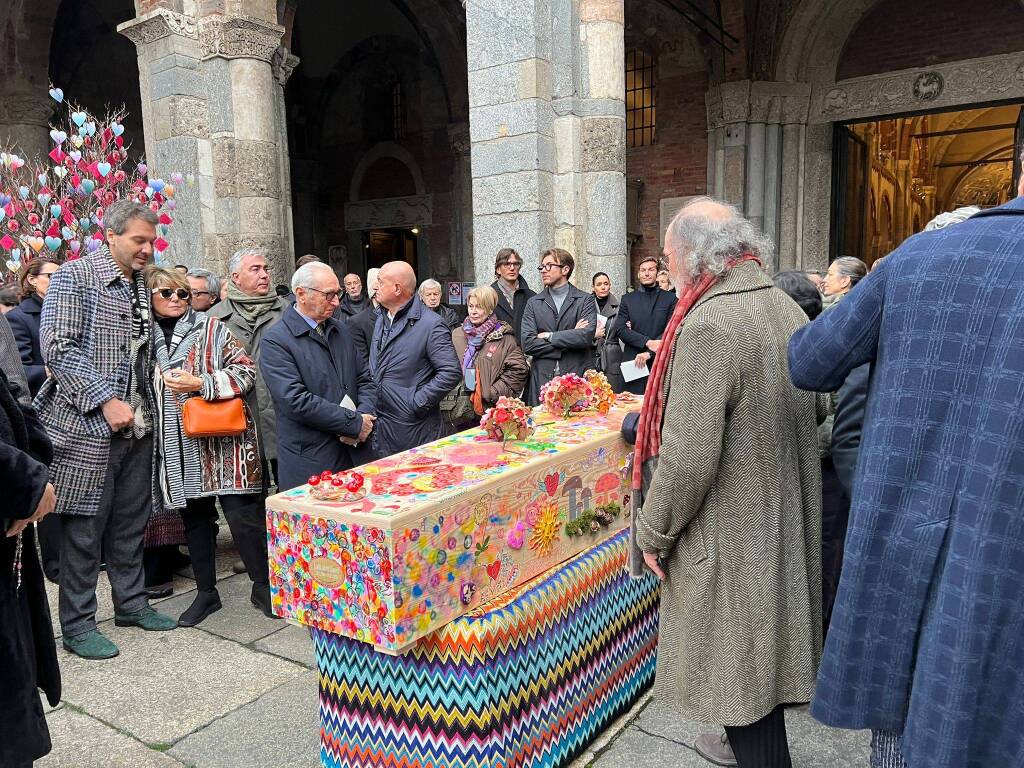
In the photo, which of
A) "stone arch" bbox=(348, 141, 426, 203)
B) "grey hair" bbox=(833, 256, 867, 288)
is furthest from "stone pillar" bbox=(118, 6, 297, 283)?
"stone arch" bbox=(348, 141, 426, 203)

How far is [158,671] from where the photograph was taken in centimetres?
361

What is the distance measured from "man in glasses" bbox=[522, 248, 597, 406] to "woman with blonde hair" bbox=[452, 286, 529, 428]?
384 mm

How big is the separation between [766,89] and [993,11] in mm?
3333

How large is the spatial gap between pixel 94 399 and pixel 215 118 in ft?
18.5

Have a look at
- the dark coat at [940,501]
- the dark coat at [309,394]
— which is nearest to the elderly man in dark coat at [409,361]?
the dark coat at [309,394]

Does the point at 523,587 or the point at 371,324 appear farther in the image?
the point at 371,324

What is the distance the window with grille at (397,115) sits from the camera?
18547 millimetres

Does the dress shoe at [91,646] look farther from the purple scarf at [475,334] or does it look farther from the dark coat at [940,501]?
the dark coat at [940,501]

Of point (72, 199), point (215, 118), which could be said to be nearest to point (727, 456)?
point (72, 199)

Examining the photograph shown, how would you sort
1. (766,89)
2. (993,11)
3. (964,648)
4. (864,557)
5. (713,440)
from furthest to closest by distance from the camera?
(766,89) < (993,11) < (713,440) < (864,557) < (964,648)

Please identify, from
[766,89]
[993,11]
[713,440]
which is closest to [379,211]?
[766,89]

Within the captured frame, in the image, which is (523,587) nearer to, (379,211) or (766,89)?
(766,89)

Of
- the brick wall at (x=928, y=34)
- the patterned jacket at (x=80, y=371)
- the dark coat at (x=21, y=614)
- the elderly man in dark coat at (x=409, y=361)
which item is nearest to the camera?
the dark coat at (x=21, y=614)

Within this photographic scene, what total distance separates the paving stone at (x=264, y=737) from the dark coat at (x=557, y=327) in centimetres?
331
